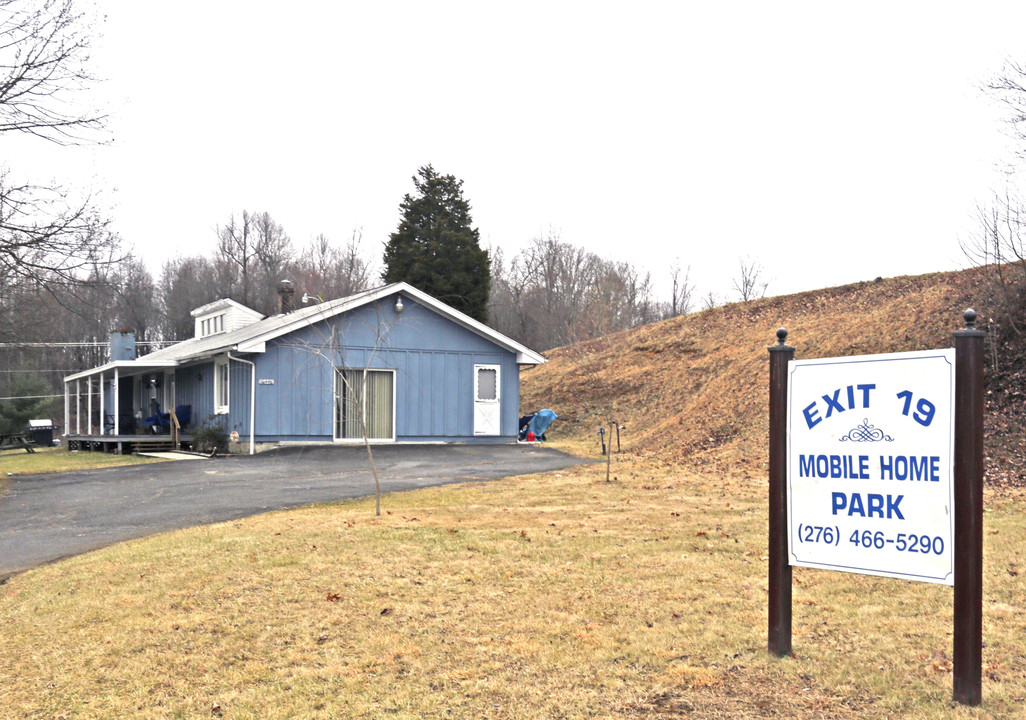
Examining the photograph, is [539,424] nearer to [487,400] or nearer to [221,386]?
[487,400]

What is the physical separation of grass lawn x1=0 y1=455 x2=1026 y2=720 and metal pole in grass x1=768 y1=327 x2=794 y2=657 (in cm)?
17

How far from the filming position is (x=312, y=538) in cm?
852

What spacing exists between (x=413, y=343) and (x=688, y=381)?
914cm

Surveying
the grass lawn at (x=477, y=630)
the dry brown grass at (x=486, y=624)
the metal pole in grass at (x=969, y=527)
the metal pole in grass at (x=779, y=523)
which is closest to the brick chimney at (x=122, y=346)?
the dry brown grass at (x=486, y=624)

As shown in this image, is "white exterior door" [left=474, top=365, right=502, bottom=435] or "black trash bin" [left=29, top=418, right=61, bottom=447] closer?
"white exterior door" [left=474, top=365, right=502, bottom=435]

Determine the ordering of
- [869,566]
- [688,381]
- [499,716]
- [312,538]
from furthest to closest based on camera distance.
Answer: [688,381], [312,538], [869,566], [499,716]

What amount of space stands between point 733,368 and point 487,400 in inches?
268

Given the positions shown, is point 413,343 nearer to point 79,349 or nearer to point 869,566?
point 869,566

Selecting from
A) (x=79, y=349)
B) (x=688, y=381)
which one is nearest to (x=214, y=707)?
(x=688, y=381)

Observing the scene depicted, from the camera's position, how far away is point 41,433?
31906mm

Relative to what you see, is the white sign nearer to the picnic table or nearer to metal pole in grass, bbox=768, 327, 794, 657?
metal pole in grass, bbox=768, 327, 794, 657

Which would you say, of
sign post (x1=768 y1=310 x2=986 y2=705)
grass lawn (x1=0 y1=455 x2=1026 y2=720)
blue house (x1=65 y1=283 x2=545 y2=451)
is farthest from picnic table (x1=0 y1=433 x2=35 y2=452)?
sign post (x1=768 y1=310 x2=986 y2=705)

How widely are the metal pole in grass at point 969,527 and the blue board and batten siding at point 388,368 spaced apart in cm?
1746

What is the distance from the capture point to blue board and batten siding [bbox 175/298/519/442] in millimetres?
21844
